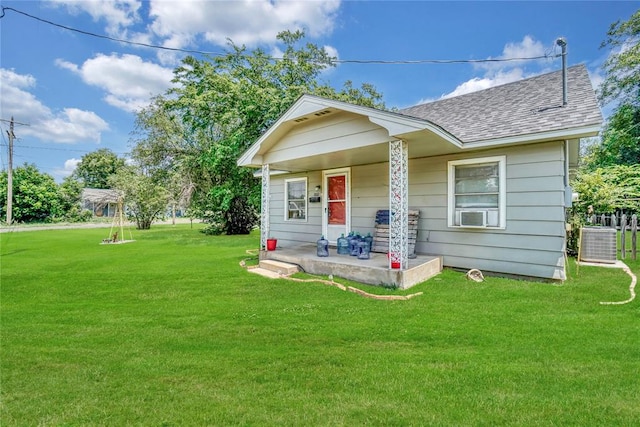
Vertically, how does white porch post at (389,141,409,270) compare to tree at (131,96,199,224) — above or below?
below

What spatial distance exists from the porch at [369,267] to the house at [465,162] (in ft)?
0.82

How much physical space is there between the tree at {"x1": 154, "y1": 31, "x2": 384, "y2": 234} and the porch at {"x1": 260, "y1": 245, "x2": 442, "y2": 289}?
8054 mm

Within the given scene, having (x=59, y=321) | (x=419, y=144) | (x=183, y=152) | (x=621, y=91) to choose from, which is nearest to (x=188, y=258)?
(x=59, y=321)

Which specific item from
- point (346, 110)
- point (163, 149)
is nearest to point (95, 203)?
point (163, 149)

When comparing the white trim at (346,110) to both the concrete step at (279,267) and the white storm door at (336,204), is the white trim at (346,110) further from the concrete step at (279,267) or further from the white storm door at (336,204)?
the concrete step at (279,267)

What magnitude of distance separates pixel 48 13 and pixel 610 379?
10600 mm

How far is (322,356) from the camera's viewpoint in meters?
2.66

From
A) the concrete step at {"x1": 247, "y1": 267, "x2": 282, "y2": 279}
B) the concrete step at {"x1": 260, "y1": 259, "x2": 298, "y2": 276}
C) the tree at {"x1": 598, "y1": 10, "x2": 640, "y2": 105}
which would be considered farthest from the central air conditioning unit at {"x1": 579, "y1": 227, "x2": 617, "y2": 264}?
the tree at {"x1": 598, "y1": 10, "x2": 640, "y2": 105}

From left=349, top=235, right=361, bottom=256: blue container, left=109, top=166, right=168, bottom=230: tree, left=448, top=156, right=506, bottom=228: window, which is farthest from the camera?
left=109, top=166, right=168, bottom=230: tree

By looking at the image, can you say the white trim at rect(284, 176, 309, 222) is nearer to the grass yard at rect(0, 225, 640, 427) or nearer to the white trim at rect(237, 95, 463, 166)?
the white trim at rect(237, 95, 463, 166)

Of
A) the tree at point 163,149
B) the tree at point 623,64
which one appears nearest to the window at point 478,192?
the tree at point 163,149

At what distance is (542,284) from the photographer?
483 cm

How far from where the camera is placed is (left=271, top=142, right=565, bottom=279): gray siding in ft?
16.0

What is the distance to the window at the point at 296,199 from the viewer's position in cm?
884
